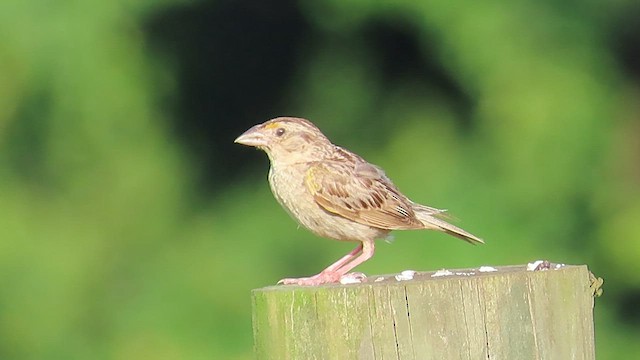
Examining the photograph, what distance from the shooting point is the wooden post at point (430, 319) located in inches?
117

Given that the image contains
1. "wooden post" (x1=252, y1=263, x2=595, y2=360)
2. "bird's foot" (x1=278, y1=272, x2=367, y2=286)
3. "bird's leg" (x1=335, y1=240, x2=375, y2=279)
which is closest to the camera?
"wooden post" (x1=252, y1=263, x2=595, y2=360)

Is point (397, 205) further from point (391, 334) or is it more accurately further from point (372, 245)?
Answer: point (391, 334)

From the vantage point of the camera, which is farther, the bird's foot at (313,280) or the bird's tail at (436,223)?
the bird's tail at (436,223)

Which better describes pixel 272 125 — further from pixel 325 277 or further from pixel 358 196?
pixel 325 277

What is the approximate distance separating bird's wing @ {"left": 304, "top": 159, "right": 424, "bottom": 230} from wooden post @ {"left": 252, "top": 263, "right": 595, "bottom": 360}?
1.20 meters

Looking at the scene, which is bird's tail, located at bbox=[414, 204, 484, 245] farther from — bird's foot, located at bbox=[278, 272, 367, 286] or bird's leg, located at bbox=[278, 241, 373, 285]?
bird's foot, located at bbox=[278, 272, 367, 286]

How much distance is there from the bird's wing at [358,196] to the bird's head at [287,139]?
0.25ft

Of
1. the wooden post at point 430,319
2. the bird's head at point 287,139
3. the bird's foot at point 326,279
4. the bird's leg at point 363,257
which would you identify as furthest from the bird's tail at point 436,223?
the wooden post at point 430,319

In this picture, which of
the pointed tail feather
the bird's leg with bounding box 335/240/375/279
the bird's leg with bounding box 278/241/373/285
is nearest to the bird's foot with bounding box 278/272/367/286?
the bird's leg with bounding box 278/241/373/285

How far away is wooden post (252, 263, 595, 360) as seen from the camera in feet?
9.73

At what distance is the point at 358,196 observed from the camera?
4367 millimetres

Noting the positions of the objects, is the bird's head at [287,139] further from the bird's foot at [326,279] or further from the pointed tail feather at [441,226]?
the bird's foot at [326,279]

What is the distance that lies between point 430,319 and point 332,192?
138 cm

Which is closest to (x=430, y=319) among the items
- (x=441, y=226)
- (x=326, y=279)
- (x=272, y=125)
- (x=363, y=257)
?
(x=326, y=279)
